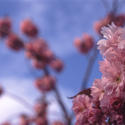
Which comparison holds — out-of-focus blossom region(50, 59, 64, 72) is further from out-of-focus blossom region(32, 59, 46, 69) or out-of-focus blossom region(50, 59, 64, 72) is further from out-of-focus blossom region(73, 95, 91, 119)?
out-of-focus blossom region(73, 95, 91, 119)

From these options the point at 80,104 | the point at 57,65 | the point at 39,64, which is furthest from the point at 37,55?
the point at 80,104

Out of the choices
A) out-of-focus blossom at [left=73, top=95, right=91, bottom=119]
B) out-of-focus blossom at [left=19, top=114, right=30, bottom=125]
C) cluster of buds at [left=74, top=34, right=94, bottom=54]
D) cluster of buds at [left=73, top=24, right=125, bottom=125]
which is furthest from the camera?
cluster of buds at [left=74, top=34, right=94, bottom=54]

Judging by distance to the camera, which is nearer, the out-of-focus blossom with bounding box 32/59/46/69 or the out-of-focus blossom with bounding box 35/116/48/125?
the out-of-focus blossom with bounding box 32/59/46/69

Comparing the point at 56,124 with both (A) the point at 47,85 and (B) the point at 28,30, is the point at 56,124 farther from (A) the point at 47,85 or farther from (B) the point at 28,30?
(B) the point at 28,30

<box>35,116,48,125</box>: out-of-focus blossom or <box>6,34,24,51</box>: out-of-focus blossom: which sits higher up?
<box>6,34,24,51</box>: out-of-focus blossom

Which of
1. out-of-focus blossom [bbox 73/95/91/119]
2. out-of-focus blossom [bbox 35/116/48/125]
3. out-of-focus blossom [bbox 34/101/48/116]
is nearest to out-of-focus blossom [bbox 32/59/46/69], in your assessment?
out-of-focus blossom [bbox 34/101/48/116]

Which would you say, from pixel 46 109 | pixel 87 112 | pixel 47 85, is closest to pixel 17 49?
pixel 47 85
